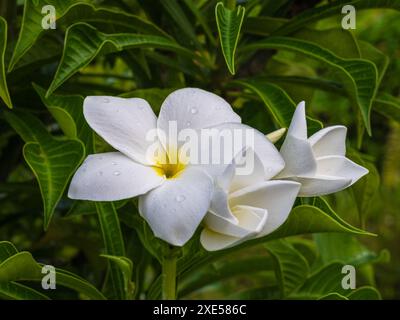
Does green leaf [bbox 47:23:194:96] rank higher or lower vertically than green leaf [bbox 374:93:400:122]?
higher

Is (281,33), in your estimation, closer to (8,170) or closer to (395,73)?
(395,73)

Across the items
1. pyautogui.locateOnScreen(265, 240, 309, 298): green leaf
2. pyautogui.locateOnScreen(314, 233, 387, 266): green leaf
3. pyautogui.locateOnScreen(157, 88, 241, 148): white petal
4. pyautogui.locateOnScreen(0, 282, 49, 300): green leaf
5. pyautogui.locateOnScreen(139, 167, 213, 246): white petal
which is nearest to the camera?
pyautogui.locateOnScreen(139, 167, 213, 246): white petal

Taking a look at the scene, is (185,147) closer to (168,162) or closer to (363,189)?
(168,162)

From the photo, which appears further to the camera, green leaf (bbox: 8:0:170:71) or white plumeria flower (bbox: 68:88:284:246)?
green leaf (bbox: 8:0:170:71)

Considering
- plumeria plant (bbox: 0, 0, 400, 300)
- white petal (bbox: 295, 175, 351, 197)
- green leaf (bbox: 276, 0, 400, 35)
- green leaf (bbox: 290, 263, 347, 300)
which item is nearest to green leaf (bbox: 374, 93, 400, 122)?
plumeria plant (bbox: 0, 0, 400, 300)

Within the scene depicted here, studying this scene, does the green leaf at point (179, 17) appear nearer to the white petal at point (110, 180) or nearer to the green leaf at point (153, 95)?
the green leaf at point (153, 95)

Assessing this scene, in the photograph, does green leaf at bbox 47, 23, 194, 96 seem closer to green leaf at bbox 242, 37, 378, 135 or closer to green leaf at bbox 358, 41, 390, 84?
green leaf at bbox 242, 37, 378, 135
